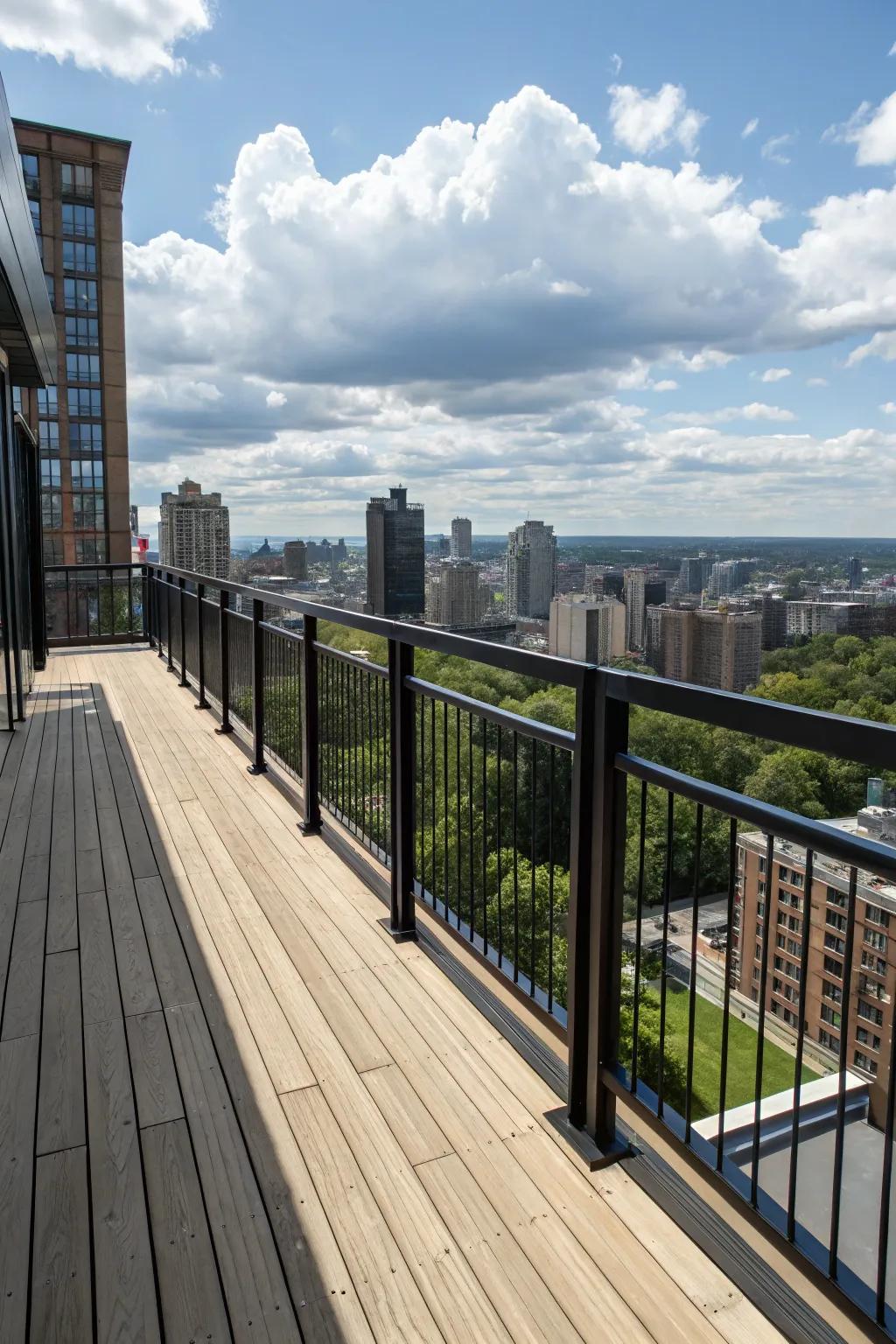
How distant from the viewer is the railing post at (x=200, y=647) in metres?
6.85

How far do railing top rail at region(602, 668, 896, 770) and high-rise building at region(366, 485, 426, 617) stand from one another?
13797mm

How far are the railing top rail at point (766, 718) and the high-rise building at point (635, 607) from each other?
33.6 metres

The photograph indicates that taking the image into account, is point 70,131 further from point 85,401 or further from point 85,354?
point 85,401

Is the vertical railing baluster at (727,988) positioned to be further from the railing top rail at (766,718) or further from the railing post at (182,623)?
the railing post at (182,623)

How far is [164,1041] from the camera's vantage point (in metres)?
2.33

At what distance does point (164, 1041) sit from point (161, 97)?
115 ft

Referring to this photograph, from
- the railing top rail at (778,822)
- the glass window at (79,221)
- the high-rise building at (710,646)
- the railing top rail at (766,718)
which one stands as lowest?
the high-rise building at (710,646)

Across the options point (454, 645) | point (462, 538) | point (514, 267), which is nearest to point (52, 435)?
point (462, 538)

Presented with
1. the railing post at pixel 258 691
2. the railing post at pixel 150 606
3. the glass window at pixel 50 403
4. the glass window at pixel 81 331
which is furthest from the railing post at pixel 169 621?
the glass window at pixel 81 331

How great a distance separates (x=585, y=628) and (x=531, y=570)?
10.7 m

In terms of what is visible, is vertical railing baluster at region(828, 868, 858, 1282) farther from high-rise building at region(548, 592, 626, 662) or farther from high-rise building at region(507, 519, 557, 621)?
high-rise building at region(507, 519, 557, 621)

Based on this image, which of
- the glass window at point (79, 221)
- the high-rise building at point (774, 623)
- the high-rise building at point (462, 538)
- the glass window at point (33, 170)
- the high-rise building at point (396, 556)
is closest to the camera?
Result: the high-rise building at point (396, 556)

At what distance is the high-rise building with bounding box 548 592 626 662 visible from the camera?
82.1ft

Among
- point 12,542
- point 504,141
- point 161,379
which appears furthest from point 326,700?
point 161,379
